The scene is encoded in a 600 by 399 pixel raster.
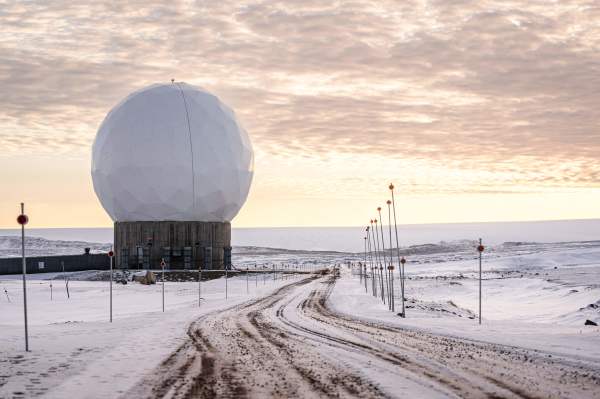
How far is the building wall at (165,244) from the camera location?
2687 inches

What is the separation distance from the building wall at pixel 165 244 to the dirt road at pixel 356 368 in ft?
149

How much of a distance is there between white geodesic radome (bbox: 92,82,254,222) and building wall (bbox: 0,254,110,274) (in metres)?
6.12

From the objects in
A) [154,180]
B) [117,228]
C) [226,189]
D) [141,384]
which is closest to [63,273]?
[117,228]

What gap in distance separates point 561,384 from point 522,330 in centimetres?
1045

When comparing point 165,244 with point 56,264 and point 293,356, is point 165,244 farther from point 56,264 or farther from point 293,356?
Result: point 293,356

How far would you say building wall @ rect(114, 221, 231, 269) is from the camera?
68.2 metres

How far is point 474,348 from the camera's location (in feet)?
60.2

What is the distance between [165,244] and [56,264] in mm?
12601

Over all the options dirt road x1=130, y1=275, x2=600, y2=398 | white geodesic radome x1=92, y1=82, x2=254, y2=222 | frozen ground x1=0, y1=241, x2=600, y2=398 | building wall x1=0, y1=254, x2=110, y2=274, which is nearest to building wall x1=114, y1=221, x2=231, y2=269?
white geodesic radome x1=92, y1=82, x2=254, y2=222

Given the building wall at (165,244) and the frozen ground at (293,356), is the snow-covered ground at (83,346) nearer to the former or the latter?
the frozen ground at (293,356)

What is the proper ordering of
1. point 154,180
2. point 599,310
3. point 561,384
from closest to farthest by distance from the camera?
point 561,384 → point 599,310 → point 154,180

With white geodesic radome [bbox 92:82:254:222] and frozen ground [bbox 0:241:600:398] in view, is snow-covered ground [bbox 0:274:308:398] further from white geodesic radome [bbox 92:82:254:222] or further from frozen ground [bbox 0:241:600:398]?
white geodesic radome [bbox 92:82:254:222]

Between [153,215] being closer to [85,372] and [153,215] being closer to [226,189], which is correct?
[226,189]

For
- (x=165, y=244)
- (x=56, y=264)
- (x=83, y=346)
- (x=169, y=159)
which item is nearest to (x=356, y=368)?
(x=83, y=346)
